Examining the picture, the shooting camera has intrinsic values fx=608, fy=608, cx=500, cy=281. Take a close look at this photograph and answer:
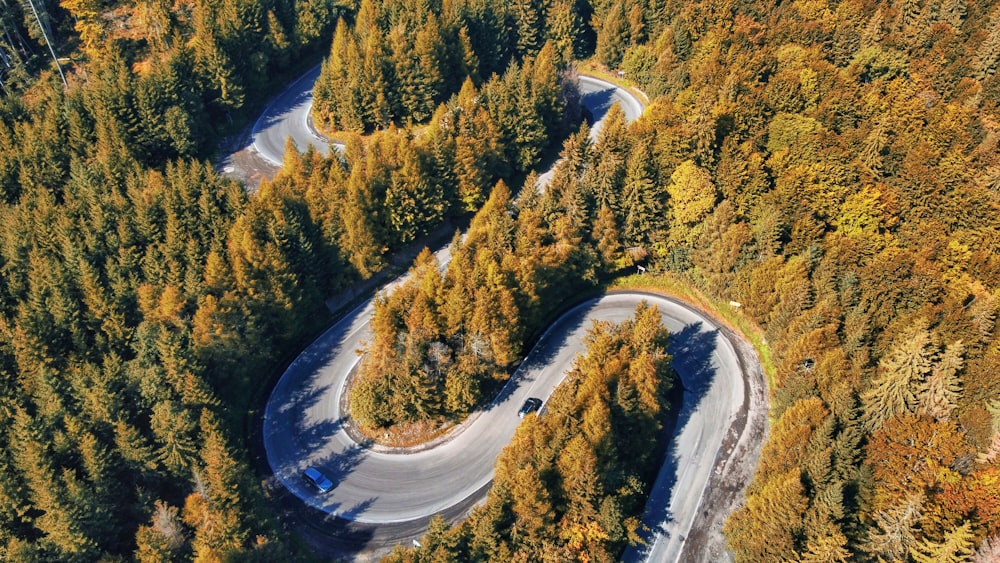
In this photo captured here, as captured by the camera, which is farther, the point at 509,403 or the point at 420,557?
the point at 509,403

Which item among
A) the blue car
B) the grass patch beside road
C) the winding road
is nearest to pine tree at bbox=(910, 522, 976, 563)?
the winding road

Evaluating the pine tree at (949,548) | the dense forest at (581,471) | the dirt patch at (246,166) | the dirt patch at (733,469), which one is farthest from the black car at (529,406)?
the dirt patch at (246,166)

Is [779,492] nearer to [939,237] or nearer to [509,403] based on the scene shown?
[509,403]

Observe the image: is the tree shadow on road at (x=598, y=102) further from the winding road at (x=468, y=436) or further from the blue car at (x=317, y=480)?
the blue car at (x=317, y=480)

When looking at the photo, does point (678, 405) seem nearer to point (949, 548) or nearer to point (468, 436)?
point (468, 436)

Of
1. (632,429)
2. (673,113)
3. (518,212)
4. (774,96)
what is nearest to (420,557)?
(632,429)

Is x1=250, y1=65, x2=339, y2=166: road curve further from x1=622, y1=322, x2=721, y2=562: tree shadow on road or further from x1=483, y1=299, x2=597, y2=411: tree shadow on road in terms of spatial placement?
x1=622, y1=322, x2=721, y2=562: tree shadow on road
